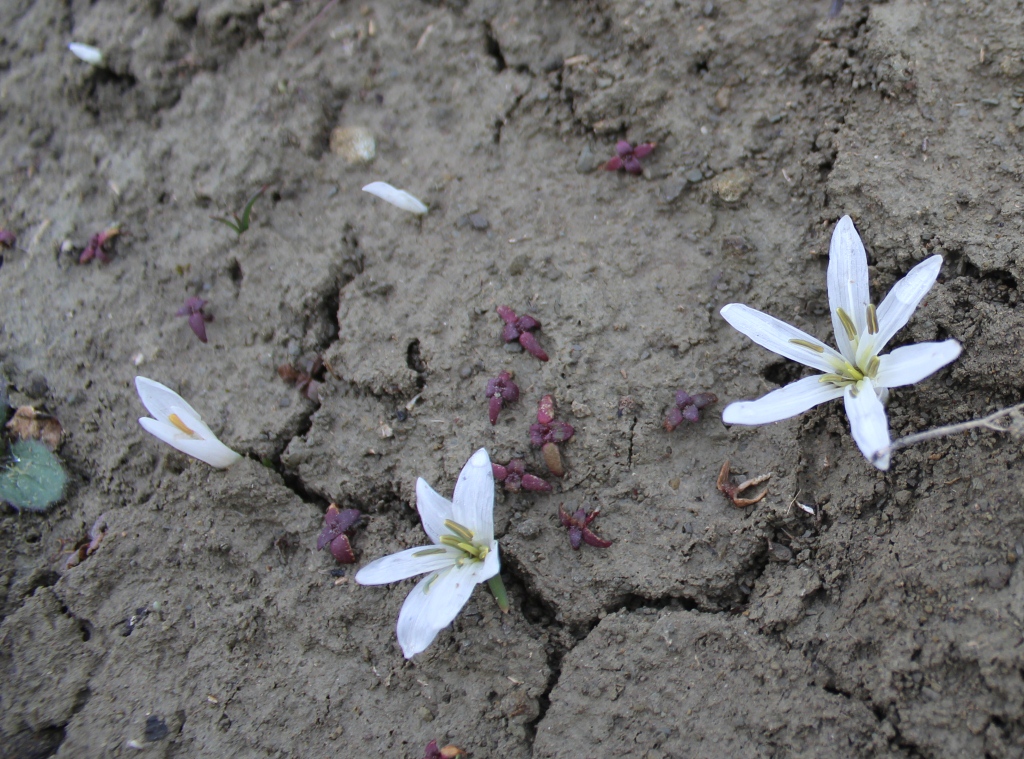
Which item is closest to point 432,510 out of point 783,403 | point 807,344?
point 783,403

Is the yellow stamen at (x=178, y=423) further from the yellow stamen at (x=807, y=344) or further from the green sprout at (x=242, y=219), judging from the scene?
the yellow stamen at (x=807, y=344)

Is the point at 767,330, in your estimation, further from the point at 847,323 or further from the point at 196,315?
the point at 196,315

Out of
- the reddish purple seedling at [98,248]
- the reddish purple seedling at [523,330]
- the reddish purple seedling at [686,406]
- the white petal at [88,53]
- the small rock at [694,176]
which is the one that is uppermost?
the white petal at [88,53]

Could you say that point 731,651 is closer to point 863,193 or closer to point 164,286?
point 863,193

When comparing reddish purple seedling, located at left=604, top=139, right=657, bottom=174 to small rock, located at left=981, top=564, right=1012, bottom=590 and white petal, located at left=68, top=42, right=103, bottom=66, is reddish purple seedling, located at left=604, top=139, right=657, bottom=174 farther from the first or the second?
white petal, located at left=68, top=42, right=103, bottom=66

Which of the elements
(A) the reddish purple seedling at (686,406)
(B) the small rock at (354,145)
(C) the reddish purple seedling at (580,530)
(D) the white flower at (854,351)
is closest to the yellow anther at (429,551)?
(C) the reddish purple seedling at (580,530)

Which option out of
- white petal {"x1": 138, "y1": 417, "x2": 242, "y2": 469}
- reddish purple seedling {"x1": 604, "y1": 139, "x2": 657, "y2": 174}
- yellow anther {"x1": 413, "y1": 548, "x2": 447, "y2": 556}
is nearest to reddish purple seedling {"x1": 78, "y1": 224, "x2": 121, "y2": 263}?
white petal {"x1": 138, "y1": 417, "x2": 242, "y2": 469}

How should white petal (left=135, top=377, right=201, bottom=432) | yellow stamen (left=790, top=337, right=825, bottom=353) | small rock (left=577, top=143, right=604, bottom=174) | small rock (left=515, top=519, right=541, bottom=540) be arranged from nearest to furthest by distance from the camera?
yellow stamen (left=790, top=337, right=825, bottom=353) → small rock (left=515, top=519, right=541, bottom=540) → white petal (left=135, top=377, right=201, bottom=432) → small rock (left=577, top=143, right=604, bottom=174)
